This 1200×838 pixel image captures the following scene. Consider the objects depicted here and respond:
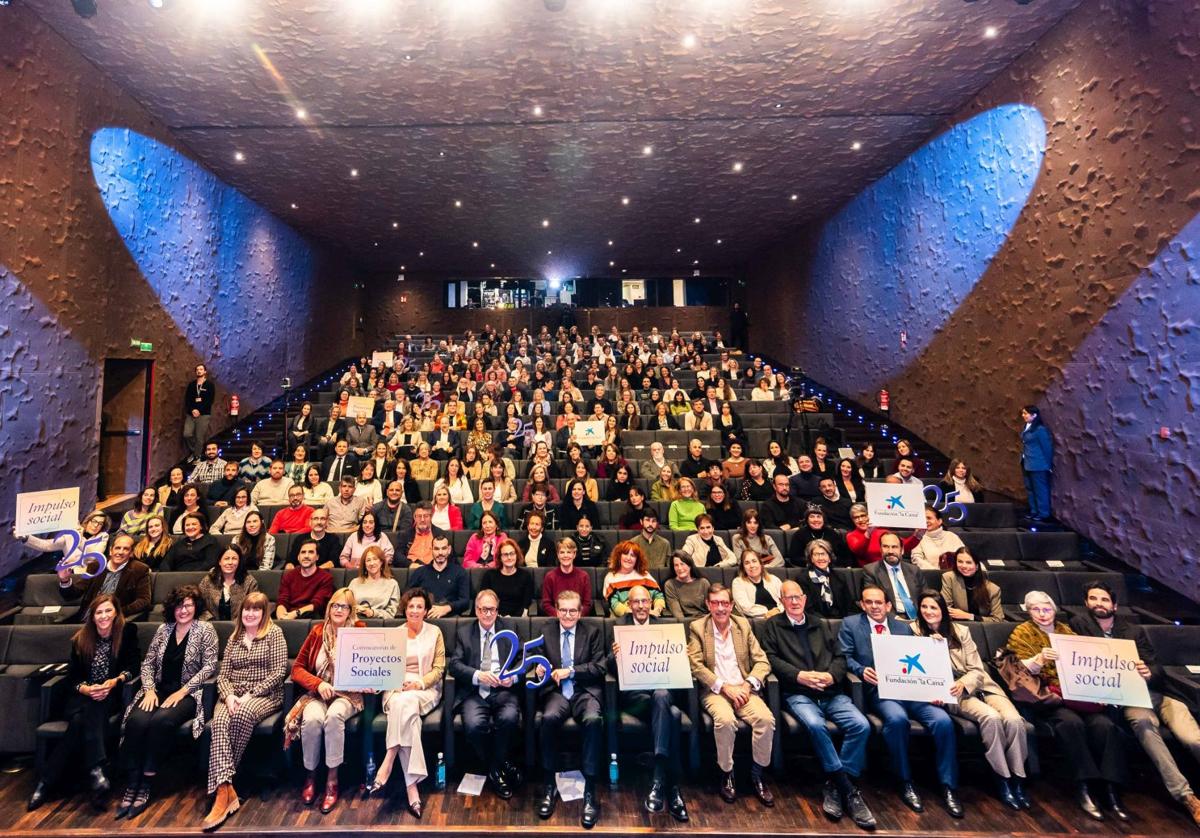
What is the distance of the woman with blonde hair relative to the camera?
2.66 m

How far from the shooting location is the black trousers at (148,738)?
2717mm

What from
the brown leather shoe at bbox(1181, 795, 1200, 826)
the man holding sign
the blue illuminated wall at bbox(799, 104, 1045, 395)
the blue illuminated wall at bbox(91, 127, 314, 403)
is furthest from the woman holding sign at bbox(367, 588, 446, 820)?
the blue illuminated wall at bbox(799, 104, 1045, 395)

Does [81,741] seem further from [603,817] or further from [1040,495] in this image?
[1040,495]

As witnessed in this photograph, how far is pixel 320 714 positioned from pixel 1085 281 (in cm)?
651

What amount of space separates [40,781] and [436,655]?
6.21ft

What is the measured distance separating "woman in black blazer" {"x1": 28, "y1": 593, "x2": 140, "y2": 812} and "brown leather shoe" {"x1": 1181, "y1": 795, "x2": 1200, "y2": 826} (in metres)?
5.15

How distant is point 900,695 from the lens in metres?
2.78

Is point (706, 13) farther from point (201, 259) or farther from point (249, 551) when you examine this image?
point (201, 259)

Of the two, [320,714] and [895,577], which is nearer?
[320,714]

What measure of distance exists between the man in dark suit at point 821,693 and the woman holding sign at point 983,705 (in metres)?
0.51

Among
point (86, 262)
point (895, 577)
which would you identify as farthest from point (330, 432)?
point (895, 577)

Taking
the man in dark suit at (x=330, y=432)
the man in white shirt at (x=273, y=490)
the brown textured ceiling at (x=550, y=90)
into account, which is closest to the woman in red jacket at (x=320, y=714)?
the man in white shirt at (x=273, y=490)

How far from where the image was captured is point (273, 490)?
16.8 feet

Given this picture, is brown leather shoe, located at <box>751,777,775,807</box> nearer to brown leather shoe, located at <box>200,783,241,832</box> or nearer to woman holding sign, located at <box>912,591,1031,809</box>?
woman holding sign, located at <box>912,591,1031,809</box>
